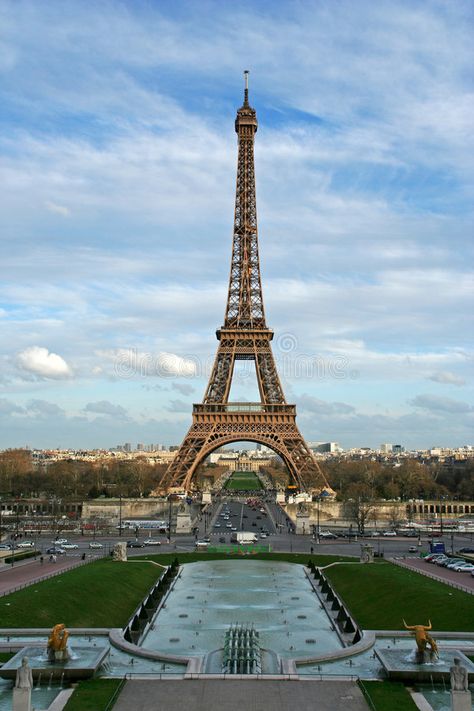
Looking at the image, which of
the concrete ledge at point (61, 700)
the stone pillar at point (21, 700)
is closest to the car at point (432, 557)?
the concrete ledge at point (61, 700)

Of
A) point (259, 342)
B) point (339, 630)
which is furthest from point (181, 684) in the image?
point (259, 342)

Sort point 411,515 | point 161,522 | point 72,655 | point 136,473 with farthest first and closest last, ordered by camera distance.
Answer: point 136,473, point 411,515, point 161,522, point 72,655

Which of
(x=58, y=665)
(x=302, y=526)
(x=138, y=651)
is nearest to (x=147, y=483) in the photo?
(x=302, y=526)

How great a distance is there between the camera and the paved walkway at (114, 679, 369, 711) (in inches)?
987

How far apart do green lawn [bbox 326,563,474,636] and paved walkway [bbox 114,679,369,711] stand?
35.8ft

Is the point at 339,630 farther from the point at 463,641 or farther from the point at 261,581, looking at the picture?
the point at 261,581

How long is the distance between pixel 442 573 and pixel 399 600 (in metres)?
12.3

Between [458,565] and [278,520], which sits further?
[278,520]

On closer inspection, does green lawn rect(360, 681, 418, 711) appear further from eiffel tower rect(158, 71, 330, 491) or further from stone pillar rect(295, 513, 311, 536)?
eiffel tower rect(158, 71, 330, 491)

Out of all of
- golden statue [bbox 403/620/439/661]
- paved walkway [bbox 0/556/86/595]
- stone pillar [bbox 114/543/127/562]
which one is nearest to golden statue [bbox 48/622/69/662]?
golden statue [bbox 403/620/439/661]

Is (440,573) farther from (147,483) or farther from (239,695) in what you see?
(147,483)

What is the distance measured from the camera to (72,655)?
2995 cm

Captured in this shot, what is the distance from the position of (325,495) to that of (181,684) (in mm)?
70145

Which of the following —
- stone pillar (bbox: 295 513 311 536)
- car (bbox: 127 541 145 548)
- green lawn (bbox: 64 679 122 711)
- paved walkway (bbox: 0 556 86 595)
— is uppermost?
stone pillar (bbox: 295 513 311 536)
